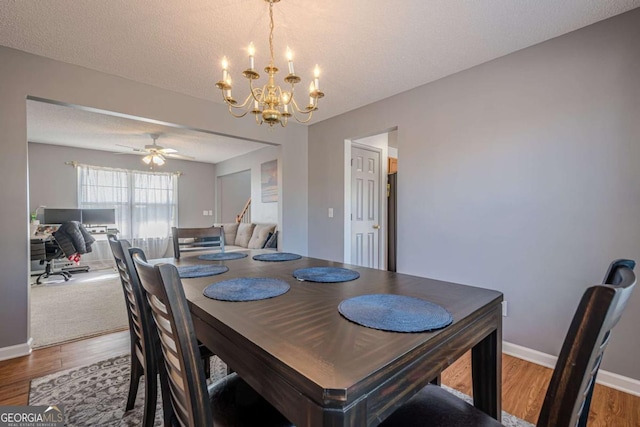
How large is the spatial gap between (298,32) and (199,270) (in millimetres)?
1719

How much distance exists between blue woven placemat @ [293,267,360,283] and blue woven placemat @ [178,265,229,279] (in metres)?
0.44

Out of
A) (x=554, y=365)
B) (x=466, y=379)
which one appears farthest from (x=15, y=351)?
→ (x=554, y=365)

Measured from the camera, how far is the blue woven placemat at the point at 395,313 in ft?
2.72

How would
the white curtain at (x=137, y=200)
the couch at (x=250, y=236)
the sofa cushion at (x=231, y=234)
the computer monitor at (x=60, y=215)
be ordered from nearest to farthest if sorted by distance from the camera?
1. the couch at (x=250, y=236)
2. the computer monitor at (x=60, y=215)
3. the sofa cushion at (x=231, y=234)
4. the white curtain at (x=137, y=200)

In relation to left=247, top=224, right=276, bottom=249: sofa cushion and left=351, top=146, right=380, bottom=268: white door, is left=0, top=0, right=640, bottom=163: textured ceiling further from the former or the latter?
left=247, top=224, right=276, bottom=249: sofa cushion

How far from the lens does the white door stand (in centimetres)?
380

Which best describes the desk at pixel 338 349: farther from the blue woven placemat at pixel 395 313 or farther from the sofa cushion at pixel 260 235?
the sofa cushion at pixel 260 235

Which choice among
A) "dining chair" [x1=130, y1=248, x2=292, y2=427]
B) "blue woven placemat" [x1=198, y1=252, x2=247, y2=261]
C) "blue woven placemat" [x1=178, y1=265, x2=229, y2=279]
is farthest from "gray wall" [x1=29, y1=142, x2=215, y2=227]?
"dining chair" [x1=130, y1=248, x2=292, y2=427]

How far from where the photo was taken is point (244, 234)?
5086 mm

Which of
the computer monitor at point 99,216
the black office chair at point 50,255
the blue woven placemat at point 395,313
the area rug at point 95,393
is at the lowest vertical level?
the area rug at point 95,393

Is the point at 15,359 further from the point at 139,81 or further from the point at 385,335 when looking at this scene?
the point at 385,335

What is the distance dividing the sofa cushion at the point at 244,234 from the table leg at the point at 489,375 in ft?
13.9

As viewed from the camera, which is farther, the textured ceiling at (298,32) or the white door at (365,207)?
the white door at (365,207)

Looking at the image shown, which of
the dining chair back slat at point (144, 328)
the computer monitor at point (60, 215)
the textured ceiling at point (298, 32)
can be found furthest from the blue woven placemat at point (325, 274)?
the computer monitor at point (60, 215)
